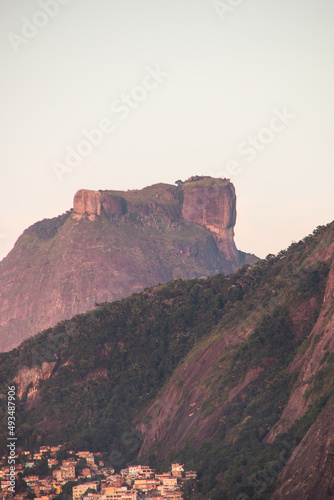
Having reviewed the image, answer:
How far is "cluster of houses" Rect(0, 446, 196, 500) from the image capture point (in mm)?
118125

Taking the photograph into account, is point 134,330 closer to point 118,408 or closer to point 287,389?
point 118,408

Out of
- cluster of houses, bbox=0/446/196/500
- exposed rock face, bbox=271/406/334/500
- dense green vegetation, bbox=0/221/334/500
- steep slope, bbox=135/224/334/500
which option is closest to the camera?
exposed rock face, bbox=271/406/334/500

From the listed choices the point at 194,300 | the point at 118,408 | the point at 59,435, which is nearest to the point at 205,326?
the point at 194,300

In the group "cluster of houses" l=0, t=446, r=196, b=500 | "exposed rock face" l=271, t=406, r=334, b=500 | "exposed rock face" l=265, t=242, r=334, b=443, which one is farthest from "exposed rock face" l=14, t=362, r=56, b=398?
"exposed rock face" l=271, t=406, r=334, b=500

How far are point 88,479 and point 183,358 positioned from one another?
115 ft

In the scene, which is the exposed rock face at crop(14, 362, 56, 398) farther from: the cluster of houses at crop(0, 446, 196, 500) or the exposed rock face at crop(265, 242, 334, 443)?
the exposed rock face at crop(265, 242, 334, 443)

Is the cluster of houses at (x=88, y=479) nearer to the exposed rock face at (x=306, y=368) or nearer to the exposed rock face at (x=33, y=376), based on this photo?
the exposed rock face at (x=306, y=368)

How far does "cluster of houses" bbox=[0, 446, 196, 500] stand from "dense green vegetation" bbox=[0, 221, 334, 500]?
11.1 ft

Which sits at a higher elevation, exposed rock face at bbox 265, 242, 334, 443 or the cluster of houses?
exposed rock face at bbox 265, 242, 334, 443

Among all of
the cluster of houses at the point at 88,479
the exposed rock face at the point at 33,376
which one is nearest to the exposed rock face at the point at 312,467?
the cluster of houses at the point at 88,479

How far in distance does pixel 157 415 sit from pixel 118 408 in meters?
10.2

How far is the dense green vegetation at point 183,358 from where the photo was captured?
119 m

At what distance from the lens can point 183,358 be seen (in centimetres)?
15662

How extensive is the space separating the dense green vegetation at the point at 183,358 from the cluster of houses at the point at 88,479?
11.1 feet
